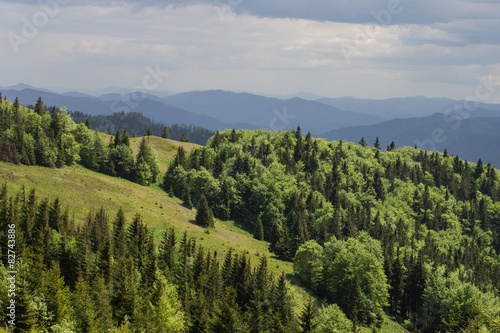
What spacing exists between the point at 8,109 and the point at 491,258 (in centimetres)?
17331

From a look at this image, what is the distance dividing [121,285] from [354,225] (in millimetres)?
102706

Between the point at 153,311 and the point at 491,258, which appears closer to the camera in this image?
the point at 153,311

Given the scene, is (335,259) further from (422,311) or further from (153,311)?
(153,311)

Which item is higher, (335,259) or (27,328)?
(27,328)

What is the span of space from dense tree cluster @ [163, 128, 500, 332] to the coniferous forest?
0.46m

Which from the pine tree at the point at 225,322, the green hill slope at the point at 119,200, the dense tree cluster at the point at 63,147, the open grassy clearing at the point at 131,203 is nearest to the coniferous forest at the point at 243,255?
the pine tree at the point at 225,322

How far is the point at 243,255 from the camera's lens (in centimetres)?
6856

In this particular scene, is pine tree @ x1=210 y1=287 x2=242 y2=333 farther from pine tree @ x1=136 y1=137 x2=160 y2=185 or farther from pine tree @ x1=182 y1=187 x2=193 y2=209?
pine tree @ x1=136 y1=137 x2=160 y2=185

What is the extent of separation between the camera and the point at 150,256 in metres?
65.2

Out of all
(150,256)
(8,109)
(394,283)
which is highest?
(8,109)

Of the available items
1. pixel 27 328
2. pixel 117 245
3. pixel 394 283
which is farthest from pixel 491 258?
pixel 27 328

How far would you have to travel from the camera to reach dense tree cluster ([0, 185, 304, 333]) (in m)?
43.3

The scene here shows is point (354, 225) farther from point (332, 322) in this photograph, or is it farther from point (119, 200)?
point (332, 322)

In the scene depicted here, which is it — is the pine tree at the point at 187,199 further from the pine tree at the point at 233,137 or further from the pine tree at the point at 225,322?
the pine tree at the point at 225,322
